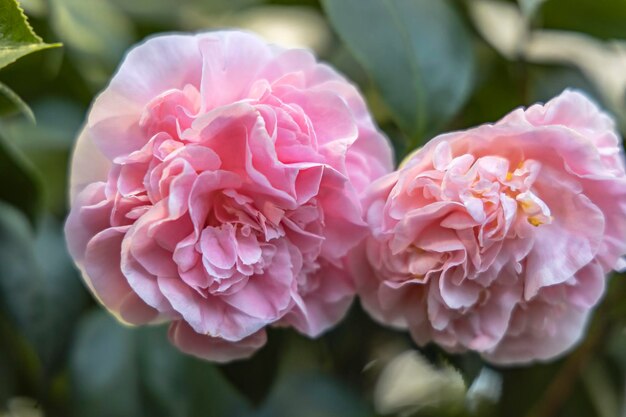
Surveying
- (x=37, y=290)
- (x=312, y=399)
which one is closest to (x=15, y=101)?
(x=37, y=290)

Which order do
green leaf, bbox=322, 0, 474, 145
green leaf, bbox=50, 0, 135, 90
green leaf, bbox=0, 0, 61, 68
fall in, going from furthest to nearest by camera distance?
1. green leaf, bbox=50, 0, 135, 90
2. green leaf, bbox=322, 0, 474, 145
3. green leaf, bbox=0, 0, 61, 68

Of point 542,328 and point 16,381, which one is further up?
point 542,328

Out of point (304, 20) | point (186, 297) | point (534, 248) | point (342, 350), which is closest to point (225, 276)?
point (186, 297)

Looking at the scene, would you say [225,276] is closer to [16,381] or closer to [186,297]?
[186,297]

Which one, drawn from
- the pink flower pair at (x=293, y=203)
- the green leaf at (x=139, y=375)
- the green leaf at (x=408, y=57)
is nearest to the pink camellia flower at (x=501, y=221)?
the pink flower pair at (x=293, y=203)

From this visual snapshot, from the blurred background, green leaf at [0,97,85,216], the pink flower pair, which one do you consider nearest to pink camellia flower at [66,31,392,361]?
the pink flower pair

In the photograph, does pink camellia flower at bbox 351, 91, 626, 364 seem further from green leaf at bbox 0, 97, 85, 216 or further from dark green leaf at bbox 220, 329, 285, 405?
green leaf at bbox 0, 97, 85, 216

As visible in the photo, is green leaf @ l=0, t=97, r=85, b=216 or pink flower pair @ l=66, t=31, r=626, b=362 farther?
green leaf @ l=0, t=97, r=85, b=216
